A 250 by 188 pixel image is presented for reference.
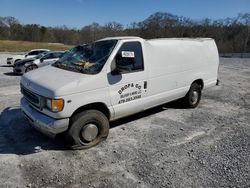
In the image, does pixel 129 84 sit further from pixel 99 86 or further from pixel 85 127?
pixel 85 127

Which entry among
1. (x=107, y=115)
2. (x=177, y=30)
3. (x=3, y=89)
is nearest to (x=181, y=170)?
(x=107, y=115)

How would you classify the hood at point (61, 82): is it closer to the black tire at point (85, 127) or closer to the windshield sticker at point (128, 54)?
the black tire at point (85, 127)

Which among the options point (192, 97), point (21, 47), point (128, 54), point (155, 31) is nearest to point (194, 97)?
point (192, 97)

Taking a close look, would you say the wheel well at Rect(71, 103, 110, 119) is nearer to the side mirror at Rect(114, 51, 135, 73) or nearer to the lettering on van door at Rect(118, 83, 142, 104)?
the lettering on van door at Rect(118, 83, 142, 104)

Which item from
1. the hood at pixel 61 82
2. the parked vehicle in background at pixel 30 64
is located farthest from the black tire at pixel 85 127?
the parked vehicle in background at pixel 30 64

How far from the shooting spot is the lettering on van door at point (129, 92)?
4766 mm

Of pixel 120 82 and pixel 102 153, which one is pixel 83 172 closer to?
pixel 102 153

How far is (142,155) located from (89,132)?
3.56 ft

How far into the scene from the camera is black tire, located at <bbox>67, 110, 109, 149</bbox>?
4254 mm

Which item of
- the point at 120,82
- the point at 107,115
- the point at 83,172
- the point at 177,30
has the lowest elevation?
the point at 83,172

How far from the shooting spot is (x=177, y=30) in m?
63.6

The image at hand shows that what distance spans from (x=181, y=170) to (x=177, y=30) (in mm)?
63951

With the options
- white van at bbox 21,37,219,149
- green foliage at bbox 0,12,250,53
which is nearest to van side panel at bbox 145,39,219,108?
white van at bbox 21,37,219,149

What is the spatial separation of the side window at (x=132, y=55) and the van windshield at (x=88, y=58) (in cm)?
23
